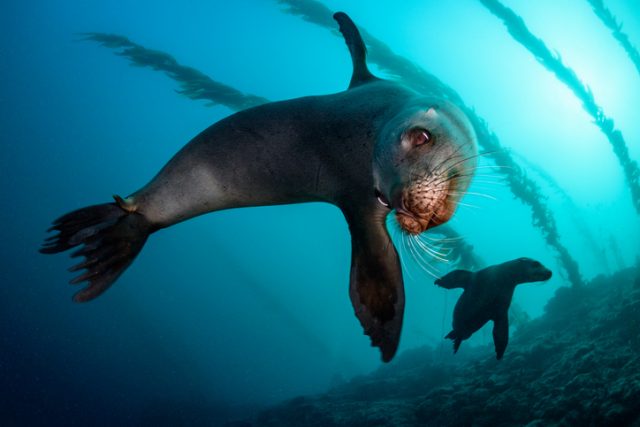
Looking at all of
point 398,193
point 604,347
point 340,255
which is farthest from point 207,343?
point 398,193

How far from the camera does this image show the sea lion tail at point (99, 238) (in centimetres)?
218

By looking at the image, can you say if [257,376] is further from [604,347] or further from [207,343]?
[604,347]

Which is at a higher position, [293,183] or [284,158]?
[284,158]

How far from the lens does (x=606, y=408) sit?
416 centimetres

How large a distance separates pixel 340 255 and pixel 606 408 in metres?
89.1

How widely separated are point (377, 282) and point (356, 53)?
6.73ft

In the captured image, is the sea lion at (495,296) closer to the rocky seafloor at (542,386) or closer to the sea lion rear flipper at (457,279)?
the sea lion rear flipper at (457,279)

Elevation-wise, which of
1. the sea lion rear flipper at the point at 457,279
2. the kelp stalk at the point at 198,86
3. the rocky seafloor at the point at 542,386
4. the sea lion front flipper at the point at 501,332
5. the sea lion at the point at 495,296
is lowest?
the rocky seafloor at the point at 542,386

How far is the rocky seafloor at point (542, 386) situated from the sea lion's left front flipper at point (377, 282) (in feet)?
12.6

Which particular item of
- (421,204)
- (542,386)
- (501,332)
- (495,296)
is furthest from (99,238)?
(542,386)

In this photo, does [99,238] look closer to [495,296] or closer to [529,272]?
[495,296]

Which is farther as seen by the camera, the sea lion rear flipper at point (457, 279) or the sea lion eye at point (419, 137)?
the sea lion rear flipper at point (457, 279)

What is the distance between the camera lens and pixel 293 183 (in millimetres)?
2037

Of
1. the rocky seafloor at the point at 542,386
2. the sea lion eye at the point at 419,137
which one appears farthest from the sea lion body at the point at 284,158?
the rocky seafloor at the point at 542,386
